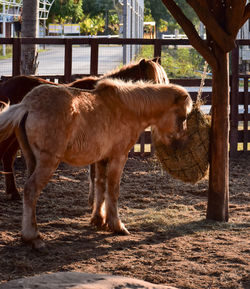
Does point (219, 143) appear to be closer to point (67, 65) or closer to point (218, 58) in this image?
point (218, 58)

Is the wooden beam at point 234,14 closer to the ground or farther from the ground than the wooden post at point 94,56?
farther from the ground

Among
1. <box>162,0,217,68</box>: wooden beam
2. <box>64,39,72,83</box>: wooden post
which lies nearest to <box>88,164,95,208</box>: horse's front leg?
<box>162,0,217,68</box>: wooden beam

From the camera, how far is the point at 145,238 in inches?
228

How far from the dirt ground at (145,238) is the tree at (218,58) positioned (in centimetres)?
35

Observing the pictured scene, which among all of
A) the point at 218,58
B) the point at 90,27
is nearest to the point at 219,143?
the point at 218,58

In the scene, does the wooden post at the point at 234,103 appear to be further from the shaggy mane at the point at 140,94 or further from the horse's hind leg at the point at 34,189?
the horse's hind leg at the point at 34,189

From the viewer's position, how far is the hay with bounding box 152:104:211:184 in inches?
253

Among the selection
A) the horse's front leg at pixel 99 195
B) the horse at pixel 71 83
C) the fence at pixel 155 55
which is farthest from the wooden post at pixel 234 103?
the horse's front leg at pixel 99 195

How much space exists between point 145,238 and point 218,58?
2.19 meters

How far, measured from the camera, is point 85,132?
554cm

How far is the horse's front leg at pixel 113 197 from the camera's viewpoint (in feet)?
19.4

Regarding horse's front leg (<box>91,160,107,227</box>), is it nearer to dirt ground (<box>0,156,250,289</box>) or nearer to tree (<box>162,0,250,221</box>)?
dirt ground (<box>0,156,250,289</box>)

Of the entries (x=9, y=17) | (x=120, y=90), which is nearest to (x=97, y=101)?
(x=120, y=90)

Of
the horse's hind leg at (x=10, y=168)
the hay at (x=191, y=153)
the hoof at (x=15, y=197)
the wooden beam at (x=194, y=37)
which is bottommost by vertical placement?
the hoof at (x=15, y=197)
